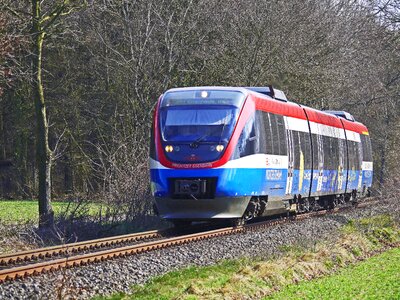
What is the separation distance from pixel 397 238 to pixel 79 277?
12475 mm

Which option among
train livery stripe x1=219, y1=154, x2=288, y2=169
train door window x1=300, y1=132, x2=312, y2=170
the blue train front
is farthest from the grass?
train door window x1=300, y1=132, x2=312, y2=170

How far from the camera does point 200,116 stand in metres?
18.2

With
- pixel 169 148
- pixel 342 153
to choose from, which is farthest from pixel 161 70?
pixel 169 148

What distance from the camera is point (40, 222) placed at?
63.1 ft

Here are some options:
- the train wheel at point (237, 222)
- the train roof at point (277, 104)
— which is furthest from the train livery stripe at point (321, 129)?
the train wheel at point (237, 222)

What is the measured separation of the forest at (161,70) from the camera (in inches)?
1178

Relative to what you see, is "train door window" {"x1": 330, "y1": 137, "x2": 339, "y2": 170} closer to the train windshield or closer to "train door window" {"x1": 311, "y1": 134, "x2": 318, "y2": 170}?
"train door window" {"x1": 311, "y1": 134, "x2": 318, "y2": 170}

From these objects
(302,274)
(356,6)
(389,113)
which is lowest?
(302,274)

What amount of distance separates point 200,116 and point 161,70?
14.8 meters

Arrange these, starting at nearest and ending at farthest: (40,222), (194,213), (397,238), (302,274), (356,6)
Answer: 1. (302,274)
2. (194,213)
3. (40,222)
4. (397,238)
5. (356,6)

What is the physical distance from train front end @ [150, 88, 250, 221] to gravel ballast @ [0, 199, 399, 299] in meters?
0.91

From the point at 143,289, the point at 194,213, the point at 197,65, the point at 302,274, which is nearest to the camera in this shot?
the point at 143,289

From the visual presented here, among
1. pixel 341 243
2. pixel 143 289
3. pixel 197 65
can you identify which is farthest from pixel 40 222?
pixel 197 65

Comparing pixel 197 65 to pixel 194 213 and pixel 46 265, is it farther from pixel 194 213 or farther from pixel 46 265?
pixel 46 265
